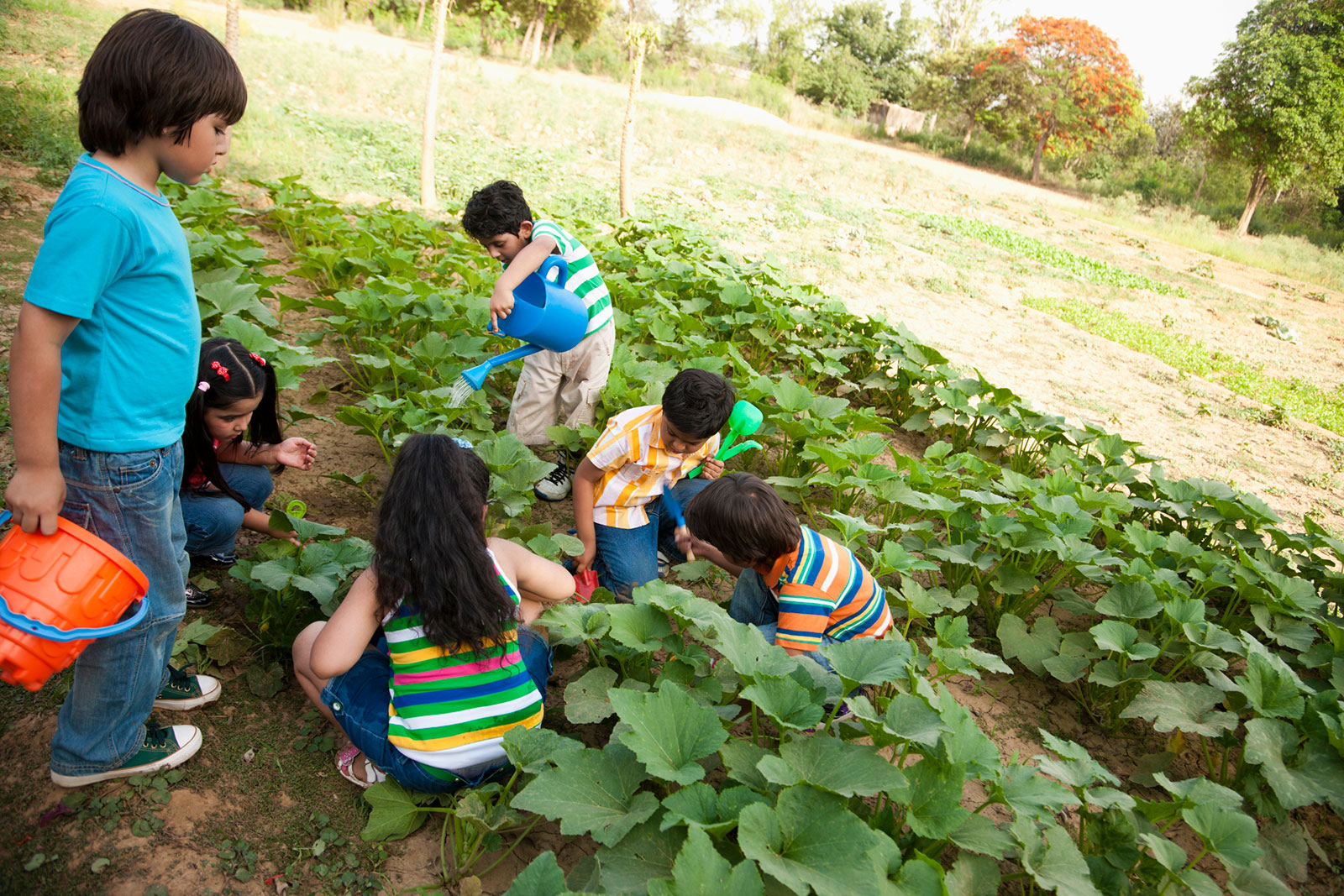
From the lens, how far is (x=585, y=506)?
278 cm

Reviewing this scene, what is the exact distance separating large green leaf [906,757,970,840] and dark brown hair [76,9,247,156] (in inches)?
76.4

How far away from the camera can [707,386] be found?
104 inches

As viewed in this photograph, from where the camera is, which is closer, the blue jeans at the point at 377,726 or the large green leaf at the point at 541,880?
the large green leaf at the point at 541,880

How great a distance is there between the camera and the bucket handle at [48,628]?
4.42 feet

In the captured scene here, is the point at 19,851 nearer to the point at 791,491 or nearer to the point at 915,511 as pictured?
the point at 791,491

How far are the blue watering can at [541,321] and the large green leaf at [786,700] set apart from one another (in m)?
1.98

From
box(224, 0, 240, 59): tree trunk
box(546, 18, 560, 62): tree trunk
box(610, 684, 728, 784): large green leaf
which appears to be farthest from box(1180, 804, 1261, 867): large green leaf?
box(546, 18, 560, 62): tree trunk

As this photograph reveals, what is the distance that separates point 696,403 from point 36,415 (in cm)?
175

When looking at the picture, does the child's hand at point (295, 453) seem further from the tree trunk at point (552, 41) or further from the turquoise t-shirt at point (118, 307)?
the tree trunk at point (552, 41)

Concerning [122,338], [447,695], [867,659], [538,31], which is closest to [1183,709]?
[867,659]

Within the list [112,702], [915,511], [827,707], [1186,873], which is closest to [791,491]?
[915,511]

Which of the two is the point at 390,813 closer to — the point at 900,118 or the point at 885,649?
A: the point at 885,649

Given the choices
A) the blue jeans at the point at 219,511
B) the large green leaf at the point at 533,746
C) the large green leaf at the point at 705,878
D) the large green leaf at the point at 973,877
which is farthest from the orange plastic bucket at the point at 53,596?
the large green leaf at the point at 973,877

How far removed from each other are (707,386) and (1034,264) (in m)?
10.4
